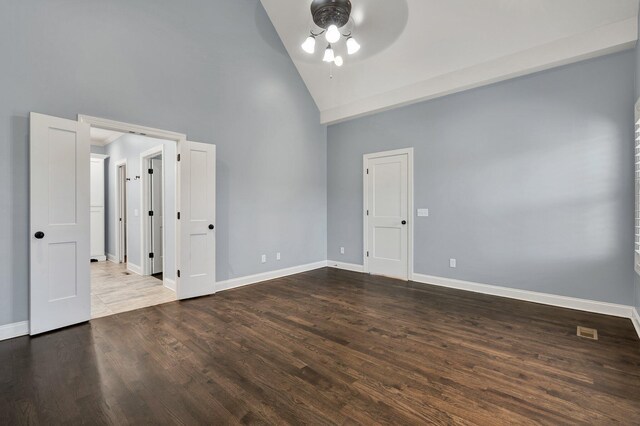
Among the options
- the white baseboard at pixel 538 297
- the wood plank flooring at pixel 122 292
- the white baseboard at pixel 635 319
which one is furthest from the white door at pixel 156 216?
the white baseboard at pixel 635 319

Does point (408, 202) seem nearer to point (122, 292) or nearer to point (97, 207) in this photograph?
point (122, 292)

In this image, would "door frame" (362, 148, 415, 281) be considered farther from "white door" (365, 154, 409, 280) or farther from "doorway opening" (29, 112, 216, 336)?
"doorway opening" (29, 112, 216, 336)

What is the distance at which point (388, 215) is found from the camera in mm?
5316

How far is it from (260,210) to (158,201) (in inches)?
84.4

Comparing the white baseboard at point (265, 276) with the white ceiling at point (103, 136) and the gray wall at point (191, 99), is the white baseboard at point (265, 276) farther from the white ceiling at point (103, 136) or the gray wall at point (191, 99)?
the white ceiling at point (103, 136)

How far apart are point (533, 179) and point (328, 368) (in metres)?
3.52

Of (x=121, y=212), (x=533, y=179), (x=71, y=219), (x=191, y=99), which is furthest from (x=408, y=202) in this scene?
(x=121, y=212)

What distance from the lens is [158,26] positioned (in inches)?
148

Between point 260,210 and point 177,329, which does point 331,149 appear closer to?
point 260,210

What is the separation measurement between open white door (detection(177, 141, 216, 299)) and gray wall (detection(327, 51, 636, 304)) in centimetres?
318

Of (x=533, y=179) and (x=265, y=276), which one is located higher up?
(x=533, y=179)

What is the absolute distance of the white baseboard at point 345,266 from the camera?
5.74 m

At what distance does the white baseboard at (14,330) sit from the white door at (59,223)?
11 cm

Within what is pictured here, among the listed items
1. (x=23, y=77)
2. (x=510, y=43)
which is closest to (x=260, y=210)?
(x=23, y=77)
